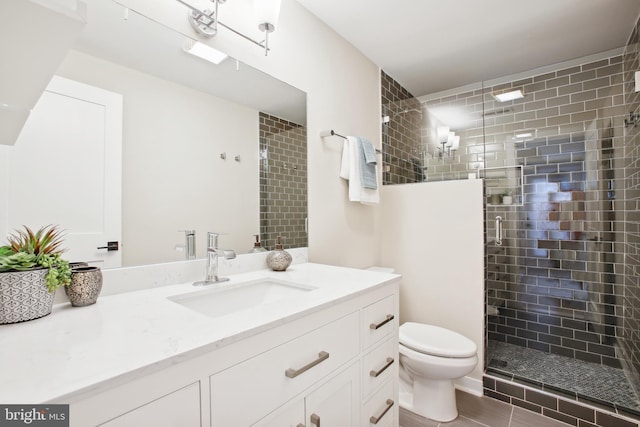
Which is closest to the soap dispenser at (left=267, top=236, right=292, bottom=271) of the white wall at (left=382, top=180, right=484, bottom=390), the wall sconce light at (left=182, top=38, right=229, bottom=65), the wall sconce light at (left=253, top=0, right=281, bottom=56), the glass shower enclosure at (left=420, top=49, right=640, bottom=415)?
the wall sconce light at (left=182, top=38, right=229, bottom=65)

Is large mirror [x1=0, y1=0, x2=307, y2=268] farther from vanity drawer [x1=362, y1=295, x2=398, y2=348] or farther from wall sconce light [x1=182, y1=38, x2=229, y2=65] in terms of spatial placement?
vanity drawer [x1=362, y1=295, x2=398, y2=348]

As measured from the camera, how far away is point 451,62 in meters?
2.48

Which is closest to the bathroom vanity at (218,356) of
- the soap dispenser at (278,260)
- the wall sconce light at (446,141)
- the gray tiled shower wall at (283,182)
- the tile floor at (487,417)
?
the soap dispenser at (278,260)

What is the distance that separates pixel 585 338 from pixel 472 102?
2050 millimetres

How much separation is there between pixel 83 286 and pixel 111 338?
1.11ft

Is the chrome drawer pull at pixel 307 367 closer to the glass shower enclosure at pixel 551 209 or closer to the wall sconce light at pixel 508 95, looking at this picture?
the glass shower enclosure at pixel 551 209

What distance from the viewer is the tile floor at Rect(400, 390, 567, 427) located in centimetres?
169

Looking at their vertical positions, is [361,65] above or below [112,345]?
above

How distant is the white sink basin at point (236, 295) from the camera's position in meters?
1.12

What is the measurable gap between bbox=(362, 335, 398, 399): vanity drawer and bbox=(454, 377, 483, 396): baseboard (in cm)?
97

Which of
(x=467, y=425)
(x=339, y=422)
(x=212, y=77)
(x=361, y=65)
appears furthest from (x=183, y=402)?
(x=361, y=65)

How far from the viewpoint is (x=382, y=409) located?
1304 mm

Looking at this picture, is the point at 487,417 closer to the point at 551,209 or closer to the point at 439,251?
the point at 439,251

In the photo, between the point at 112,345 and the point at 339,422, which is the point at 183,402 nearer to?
the point at 112,345
